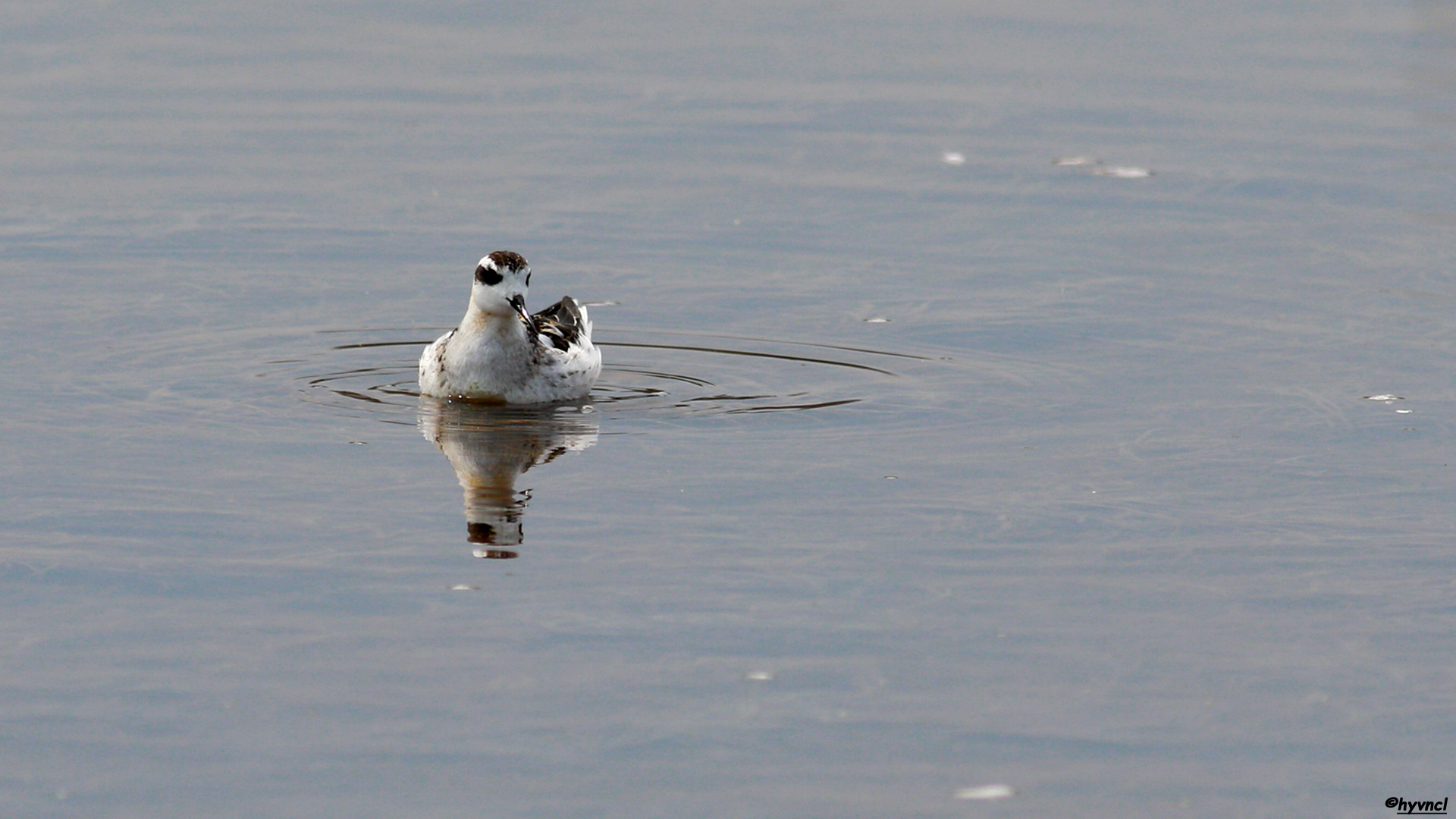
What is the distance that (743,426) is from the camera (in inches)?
502

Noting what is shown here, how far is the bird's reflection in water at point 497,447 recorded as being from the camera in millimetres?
10727

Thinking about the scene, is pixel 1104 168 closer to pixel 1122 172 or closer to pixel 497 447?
pixel 1122 172

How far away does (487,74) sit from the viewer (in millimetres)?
22875

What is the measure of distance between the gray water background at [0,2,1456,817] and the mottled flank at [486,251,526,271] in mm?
1026

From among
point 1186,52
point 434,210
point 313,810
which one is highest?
point 1186,52

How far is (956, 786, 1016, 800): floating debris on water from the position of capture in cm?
775

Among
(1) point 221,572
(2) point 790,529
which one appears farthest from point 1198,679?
(1) point 221,572

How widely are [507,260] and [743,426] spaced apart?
211 centimetres

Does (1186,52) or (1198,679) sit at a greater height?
(1186,52)

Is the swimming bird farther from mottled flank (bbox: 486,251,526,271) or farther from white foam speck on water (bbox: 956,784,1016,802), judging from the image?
white foam speck on water (bbox: 956,784,1016,802)

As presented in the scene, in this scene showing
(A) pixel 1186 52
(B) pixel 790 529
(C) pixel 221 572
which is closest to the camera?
(C) pixel 221 572

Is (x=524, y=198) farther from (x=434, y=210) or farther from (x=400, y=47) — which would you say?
(x=400, y=47)

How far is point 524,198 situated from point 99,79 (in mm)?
6578

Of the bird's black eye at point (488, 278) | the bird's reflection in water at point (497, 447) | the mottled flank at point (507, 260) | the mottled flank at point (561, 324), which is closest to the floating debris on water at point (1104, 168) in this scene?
the mottled flank at point (561, 324)
